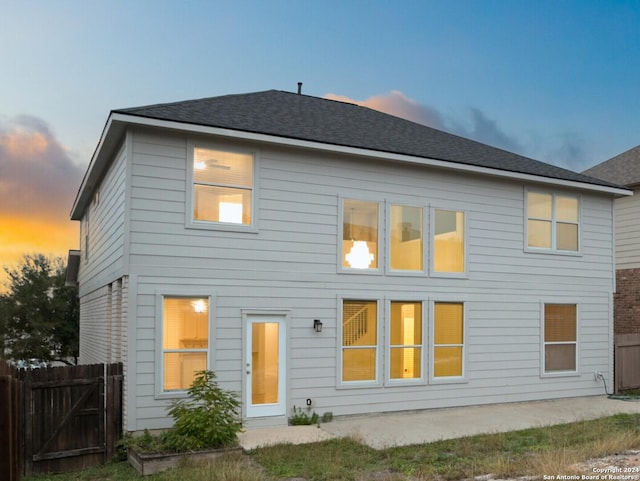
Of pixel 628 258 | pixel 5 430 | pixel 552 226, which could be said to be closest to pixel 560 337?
pixel 552 226

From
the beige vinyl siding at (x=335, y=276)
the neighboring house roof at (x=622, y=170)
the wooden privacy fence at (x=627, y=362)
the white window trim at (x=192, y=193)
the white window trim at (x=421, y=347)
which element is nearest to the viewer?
the beige vinyl siding at (x=335, y=276)

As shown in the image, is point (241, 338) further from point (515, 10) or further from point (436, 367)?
point (515, 10)

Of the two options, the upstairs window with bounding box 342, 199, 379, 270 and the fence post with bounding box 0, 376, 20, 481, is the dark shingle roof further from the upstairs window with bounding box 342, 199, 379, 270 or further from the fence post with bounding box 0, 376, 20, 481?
the fence post with bounding box 0, 376, 20, 481

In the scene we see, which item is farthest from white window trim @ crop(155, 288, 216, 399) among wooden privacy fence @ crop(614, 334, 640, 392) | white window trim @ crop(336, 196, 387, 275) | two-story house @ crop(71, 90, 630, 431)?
wooden privacy fence @ crop(614, 334, 640, 392)

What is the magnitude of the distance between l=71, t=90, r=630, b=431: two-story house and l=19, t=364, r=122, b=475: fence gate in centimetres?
33

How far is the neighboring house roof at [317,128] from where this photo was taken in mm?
10805

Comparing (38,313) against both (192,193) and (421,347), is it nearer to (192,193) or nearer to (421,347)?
(192,193)

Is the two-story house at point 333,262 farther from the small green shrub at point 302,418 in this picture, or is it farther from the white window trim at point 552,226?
the small green shrub at point 302,418

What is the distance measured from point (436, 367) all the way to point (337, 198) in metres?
4.24

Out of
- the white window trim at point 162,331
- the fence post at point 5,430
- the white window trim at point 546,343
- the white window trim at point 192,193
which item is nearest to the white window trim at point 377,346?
the white window trim at point 192,193

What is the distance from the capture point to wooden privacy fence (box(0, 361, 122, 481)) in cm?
913

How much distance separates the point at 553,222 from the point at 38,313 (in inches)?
867

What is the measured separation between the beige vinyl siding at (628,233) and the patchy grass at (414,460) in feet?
31.2

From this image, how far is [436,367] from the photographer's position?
13.1 meters
